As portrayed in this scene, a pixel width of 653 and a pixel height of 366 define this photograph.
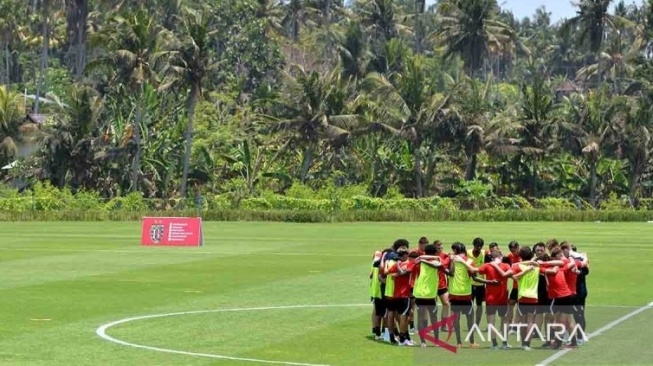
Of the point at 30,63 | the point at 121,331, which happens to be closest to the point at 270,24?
the point at 30,63

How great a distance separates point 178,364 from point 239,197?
218 ft

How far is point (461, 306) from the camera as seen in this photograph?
926 inches

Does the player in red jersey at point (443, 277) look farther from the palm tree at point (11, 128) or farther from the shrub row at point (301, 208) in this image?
the palm tree at point (11, 128)

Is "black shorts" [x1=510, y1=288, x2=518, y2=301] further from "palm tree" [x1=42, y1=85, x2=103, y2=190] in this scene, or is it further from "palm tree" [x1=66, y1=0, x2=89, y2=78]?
"palm tree" [x1=66, y1=0, x2=89, y2=78]

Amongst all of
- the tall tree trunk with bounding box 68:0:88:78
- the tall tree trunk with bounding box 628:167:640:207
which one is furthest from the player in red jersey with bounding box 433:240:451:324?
the tall tree trunk with bounding box 68:0:88:78

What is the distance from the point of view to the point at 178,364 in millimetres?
21203

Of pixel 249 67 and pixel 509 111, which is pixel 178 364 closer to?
pixel 509 111

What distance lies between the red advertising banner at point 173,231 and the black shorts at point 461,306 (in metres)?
30.4

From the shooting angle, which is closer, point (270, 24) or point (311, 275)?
point (311, 275)

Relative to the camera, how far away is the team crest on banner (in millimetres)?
54000

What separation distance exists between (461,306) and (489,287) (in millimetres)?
621

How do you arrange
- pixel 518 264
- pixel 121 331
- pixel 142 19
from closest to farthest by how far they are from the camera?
pixel 518 264 → pixel 121 331 → pixel 142 19

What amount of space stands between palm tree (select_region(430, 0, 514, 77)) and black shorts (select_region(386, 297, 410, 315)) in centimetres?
9821

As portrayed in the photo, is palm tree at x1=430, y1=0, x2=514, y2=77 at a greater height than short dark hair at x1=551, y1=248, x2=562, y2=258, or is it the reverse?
palm tree at x1=430, y1=0, x2=514, y2=77
